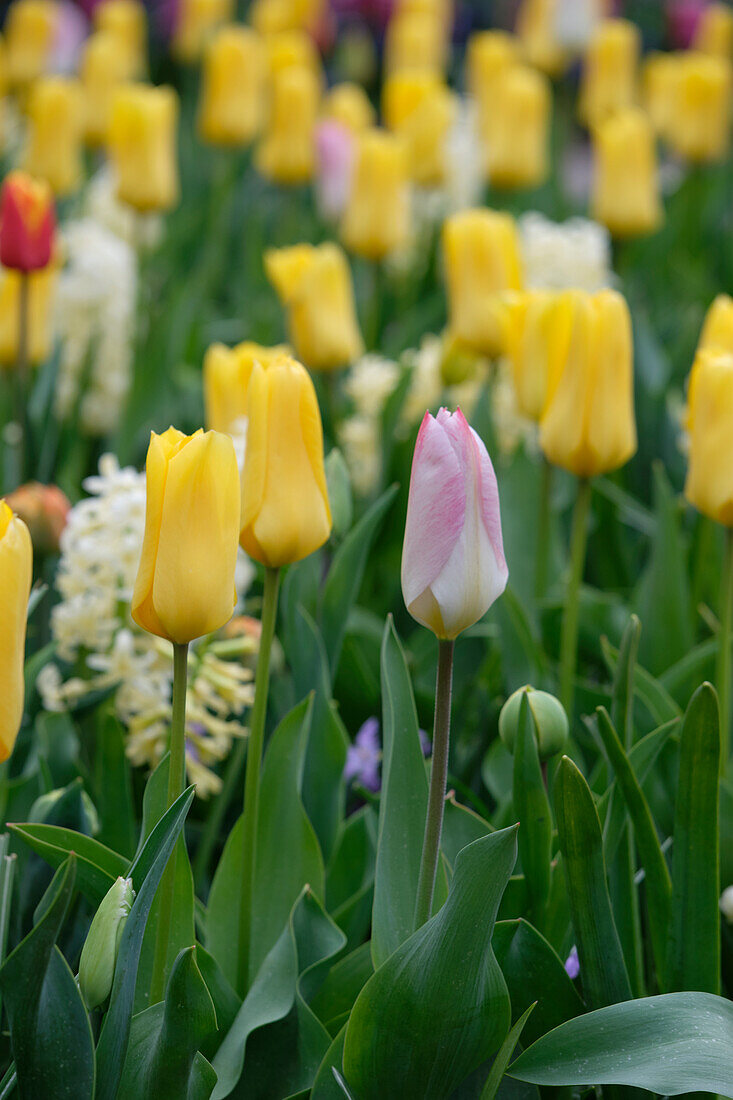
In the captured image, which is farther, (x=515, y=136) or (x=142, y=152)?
(x=515, y=136)

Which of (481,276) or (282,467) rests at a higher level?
(282,467)

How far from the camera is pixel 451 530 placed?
0.75 m

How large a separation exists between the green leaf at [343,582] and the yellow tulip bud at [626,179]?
5.73 ft

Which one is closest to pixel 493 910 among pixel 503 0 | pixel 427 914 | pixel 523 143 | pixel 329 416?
pixel 427 914

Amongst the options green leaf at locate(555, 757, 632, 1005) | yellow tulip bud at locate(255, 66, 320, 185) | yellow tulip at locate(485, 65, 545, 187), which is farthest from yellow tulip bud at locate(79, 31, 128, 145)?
green leaf at locate(555, 757, 632, 1005)

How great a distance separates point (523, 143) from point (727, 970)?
2429 millimetres

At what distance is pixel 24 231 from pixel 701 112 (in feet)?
7.82

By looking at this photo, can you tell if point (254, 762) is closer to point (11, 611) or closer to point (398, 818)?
point (398, 818)

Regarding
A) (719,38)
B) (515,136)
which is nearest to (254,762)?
(515,136)

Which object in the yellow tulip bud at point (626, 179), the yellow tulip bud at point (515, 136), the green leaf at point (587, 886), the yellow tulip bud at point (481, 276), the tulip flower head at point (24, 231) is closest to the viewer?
the green leaf at point (587, 886)

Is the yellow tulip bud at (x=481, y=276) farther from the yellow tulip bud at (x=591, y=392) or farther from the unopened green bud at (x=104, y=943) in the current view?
the unopened green bud at (x=104, y=943)

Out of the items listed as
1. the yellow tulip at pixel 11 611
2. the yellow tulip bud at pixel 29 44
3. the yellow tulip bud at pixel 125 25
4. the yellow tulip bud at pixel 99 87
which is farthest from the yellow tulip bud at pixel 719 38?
the yellow tulip at pixel 11 611

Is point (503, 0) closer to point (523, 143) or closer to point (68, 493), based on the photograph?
point (523, 143)

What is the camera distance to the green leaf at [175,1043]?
778 millimetres
